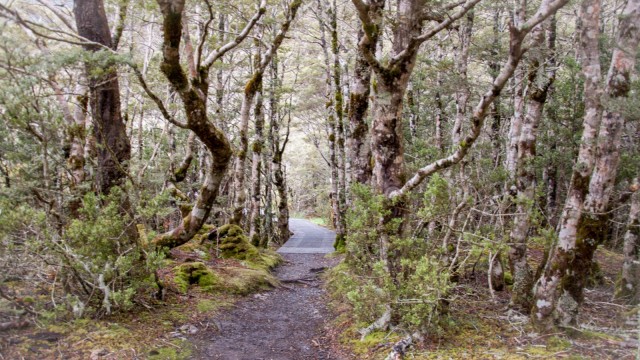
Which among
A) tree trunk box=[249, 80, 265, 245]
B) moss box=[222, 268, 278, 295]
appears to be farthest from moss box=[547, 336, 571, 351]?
tree trunk box=[249, 80, 265, 245]

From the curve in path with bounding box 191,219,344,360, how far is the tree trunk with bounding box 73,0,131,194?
110 inches

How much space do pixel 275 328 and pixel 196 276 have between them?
7.99 feet

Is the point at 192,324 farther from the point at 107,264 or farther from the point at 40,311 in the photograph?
the point at 40,311

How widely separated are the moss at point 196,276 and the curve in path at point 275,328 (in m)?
0.80

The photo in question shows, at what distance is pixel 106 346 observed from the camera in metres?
5.00

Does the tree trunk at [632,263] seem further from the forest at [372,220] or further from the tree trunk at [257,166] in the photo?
the tree trunk at [257,166]

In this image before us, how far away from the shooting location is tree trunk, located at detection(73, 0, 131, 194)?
6285mm

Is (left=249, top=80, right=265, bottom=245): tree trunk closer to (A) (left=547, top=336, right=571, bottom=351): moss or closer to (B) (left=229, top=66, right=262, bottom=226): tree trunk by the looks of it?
(B) (left=229, top=66, right=262, bottom=226): tree trunk

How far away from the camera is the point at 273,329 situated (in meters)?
7.01

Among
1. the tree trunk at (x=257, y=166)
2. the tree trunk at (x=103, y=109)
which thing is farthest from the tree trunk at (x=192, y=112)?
the tree trunk at (x=257, y=166)

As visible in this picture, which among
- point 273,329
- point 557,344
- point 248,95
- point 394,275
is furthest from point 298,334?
point 248,95

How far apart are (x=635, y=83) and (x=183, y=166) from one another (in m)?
8.96

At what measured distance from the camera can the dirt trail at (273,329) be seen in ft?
19.1

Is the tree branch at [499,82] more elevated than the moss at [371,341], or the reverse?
the tree branch at [499,82]
